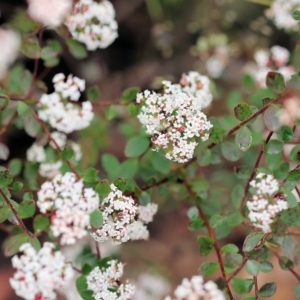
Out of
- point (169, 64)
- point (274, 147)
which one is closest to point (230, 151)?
point (274, 147)

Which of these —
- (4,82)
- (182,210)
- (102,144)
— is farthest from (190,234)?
(4,82)

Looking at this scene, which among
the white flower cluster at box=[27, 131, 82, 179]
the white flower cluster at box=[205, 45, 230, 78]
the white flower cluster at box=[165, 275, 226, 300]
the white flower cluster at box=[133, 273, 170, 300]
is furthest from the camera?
the white flower cluster at box=[205, 45, 230, 78]

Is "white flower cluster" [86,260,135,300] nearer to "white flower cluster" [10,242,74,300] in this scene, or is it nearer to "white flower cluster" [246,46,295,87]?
"white flower cluster" [10,242,74,300]

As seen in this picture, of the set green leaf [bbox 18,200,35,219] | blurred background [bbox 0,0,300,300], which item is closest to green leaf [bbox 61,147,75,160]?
green leaf [bbox 18,200,35,219]

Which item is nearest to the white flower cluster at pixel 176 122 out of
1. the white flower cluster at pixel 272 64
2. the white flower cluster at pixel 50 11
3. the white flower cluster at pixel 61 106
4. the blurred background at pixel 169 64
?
the white flower cluster at pixel 61 106

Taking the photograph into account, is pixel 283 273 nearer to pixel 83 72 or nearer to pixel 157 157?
pixel 157 157
